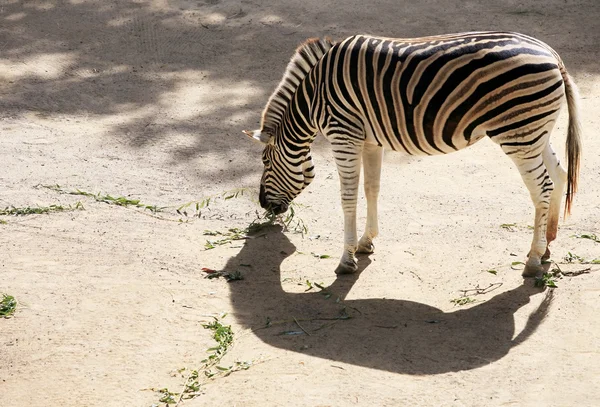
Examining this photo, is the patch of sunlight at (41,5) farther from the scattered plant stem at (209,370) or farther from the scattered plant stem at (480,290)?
the scattered plant stem at (480,290)

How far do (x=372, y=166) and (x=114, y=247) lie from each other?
2.39 m

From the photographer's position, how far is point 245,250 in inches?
277

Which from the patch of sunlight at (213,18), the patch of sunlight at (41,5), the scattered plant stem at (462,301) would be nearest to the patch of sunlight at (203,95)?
the patch of sunlight at (213,18)

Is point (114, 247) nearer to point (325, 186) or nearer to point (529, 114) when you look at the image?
point (325, 186)

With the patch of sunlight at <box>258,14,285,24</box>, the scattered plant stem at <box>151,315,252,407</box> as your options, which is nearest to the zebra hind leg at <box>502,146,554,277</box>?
the scattered plant stem at <box>151,315,252,407</box>

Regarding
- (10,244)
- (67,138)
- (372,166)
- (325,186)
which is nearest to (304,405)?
(372,166)

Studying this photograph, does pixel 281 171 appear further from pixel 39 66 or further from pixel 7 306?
pixel 39 66

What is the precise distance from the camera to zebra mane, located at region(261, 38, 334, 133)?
22.5 ft

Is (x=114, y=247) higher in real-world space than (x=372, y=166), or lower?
lower

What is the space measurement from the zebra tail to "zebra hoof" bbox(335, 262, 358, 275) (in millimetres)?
1818

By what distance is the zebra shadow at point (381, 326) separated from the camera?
203 inches

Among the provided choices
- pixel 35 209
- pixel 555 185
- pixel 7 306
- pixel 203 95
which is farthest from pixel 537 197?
pixel 203 95

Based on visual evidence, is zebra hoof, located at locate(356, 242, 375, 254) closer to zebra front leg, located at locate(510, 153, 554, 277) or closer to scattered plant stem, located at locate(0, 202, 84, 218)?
zebra front leg, located at locate(510, 153, 554, 277)

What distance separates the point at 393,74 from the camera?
5992mm
